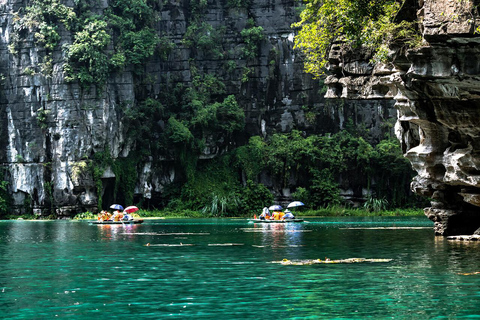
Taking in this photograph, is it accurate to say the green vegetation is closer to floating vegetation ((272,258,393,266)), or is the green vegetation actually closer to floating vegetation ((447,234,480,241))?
floating vegetation ((447,234,480,241))

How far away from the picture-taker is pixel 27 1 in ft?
175

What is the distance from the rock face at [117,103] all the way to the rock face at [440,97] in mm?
33187

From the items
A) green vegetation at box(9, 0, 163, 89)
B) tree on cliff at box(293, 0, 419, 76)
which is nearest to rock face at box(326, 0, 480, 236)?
tree on cliff at box(293, 0, 419, 76)

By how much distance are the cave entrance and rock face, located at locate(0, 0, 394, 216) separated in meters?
0.14

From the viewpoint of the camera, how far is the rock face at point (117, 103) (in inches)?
2057

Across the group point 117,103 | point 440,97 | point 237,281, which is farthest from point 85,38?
point 237,281

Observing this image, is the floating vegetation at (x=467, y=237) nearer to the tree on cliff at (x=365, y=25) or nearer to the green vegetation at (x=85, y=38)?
the tree on cliff at (x=365, y=25)

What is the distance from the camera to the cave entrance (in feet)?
182

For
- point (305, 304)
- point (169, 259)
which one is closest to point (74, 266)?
point (169, 259)

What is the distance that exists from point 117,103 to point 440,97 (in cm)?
3942

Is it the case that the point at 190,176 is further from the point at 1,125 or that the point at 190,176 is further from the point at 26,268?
the point at 26,268

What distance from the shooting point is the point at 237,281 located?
1441 centimetres

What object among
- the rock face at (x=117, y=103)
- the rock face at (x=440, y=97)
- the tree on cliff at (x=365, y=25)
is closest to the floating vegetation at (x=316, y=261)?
the rock face at (x=440, y=97)

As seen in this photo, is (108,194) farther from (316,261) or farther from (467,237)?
(316,261)
